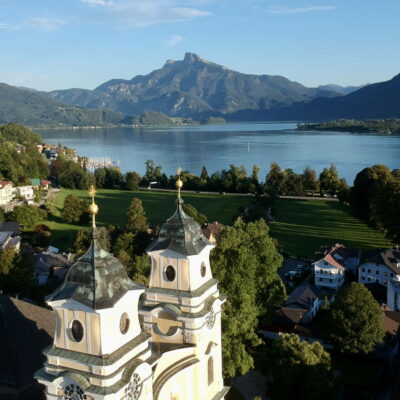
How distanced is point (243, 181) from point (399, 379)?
54.9 m

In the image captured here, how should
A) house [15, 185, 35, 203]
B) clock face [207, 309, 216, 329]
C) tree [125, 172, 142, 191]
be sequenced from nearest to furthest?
clock face [207, 309, 216, 329] < house [15, 185, 35, 203] < tree [125, 172, 142, 191]

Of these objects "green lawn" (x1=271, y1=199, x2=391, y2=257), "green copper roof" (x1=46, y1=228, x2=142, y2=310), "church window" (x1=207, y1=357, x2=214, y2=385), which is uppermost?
"green copper roof" (x1=46, y1=228, x2=142, y2=310)

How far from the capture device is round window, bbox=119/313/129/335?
390 inches

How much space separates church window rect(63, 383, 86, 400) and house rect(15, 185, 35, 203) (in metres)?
55.2

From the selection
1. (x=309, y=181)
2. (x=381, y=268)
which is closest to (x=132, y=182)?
(x=309, y=181)

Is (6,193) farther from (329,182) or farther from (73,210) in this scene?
(329,182)

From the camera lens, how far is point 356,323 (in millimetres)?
21578

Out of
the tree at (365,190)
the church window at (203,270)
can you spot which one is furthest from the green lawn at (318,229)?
the church window at (203,270)

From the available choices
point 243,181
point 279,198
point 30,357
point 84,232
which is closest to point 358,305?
point 30,357

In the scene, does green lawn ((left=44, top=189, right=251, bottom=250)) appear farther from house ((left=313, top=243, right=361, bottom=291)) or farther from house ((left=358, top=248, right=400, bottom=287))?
house ((left=358, top=248, right=400, bottom=287))

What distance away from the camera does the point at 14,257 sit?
2650cm

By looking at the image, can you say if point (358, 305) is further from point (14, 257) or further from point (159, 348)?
point (14, 257)

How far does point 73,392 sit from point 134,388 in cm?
120

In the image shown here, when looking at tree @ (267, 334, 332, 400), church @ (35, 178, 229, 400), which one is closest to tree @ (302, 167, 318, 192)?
tree @ (267, 334, 332, 400)
